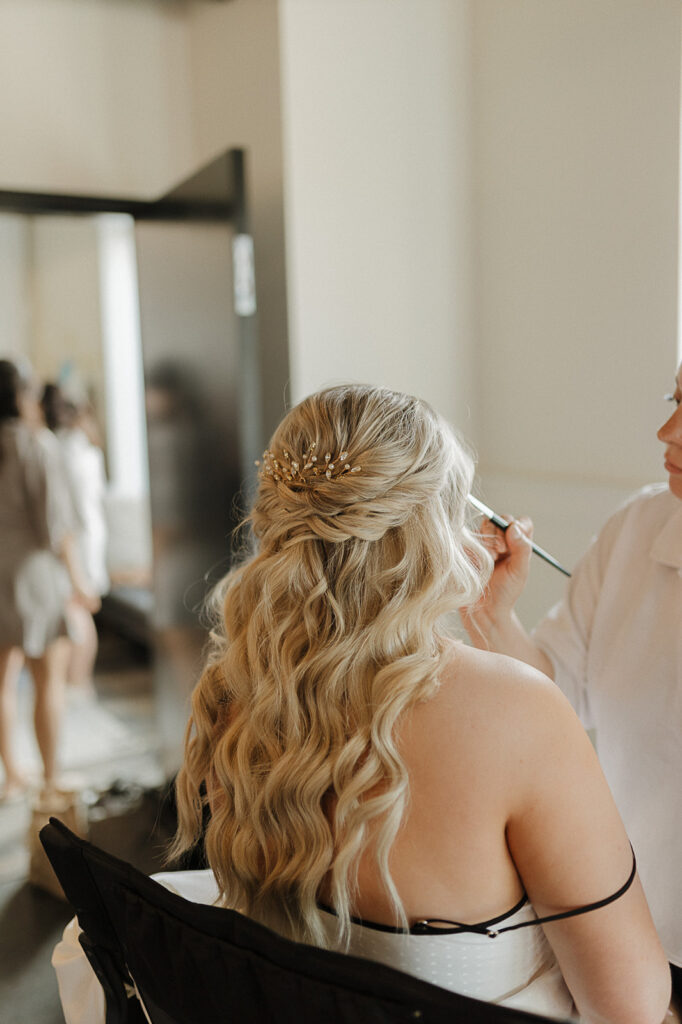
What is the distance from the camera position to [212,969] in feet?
2.59

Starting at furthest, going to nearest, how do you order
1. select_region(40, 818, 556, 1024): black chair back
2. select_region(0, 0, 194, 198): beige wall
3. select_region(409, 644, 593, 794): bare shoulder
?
1. select_region(0, 0, 194, 198): beige wall
2. select_region(409, 644, 593, 794): bare shoulder
3. select_region(40, 818, 556, 1024): black chair back

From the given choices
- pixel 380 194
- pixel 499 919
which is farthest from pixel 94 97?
pixel 499 919

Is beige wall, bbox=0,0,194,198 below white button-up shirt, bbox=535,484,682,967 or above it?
above

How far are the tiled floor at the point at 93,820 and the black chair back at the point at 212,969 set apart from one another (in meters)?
1.45

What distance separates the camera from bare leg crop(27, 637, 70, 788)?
3.20m

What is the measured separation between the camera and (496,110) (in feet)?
8.55

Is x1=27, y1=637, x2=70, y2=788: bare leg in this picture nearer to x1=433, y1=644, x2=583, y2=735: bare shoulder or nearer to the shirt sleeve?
the shirt sleeve

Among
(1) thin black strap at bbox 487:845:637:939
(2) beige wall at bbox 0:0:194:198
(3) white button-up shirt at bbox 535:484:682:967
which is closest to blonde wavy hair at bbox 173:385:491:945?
(1) thin black strap at bbox 487:845:637:939

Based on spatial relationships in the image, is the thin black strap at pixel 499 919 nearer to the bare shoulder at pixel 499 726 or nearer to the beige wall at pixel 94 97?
the bare shoulder at pixel 499 726

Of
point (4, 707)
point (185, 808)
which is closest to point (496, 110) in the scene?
point (185, 808)

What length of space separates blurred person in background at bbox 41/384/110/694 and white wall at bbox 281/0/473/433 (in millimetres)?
1369

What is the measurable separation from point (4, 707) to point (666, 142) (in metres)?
2.72

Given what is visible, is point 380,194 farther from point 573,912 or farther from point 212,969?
point 212,969

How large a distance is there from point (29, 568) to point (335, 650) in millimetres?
2423
